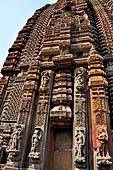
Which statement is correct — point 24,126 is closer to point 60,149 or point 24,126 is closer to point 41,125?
point 41,125

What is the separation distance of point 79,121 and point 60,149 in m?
1.43

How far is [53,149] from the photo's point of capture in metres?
5.86

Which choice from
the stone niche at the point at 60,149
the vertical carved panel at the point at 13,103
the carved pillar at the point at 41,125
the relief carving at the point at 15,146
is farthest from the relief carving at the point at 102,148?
the vertical carved panel at the point at 13,103

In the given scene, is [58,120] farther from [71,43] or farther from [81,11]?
[81,11]

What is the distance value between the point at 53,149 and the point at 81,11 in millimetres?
10755

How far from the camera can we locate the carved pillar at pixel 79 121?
15.7 feet

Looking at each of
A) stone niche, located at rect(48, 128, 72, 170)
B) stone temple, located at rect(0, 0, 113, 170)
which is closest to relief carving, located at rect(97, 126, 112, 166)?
stone temple, located at rect(0, 0, 113, 170)

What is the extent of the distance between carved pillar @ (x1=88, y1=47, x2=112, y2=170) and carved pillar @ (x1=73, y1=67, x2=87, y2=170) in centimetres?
32

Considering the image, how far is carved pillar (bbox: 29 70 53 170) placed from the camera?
4.99 meters

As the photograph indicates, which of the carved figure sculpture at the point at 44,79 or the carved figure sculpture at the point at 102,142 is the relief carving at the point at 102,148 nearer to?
the carved figure sculpture at the point at 102,142

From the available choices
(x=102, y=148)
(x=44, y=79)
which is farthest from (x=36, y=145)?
(x=44, y=79)

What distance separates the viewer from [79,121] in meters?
5.53

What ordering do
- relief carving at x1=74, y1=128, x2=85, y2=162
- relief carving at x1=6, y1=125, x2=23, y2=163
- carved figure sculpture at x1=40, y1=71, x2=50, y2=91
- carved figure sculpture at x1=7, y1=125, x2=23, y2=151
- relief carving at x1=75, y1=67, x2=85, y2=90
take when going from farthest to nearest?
carved figure sculpture at x1=40, y1=71, x2=50, y2=91
relief carving at x1=75, y1=67, x2=85, y2=90
carved figure sculpture at x1=7, y1=125, x2=23, y2=151
relief carving at x1=6, y1=125, x2=23, y2=163
relief carving at x1=74, y1=128, x2=85, y2=162

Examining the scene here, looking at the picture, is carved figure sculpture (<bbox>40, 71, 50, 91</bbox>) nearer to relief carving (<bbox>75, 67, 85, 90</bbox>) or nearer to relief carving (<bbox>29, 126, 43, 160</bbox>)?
relief carving (<bbox>75, 67, 85, 90</bbox>)
